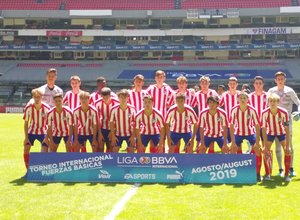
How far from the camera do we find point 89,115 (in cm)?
751

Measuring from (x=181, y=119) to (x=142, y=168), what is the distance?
1227 mm

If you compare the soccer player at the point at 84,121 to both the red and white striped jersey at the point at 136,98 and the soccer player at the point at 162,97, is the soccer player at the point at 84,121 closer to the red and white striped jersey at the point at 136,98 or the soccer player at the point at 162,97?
the red and white striped jersey at the point at 136,98

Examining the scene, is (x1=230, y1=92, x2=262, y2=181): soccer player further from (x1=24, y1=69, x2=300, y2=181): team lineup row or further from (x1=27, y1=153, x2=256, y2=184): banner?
(x1=27, y1=153, x2=256, y2=184): banner

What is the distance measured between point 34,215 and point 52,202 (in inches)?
22.7

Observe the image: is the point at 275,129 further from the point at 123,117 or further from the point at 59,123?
the point at 59,123

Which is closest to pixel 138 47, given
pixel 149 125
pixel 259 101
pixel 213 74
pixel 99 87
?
pixel 213 74

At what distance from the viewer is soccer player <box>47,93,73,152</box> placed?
24.3 ft

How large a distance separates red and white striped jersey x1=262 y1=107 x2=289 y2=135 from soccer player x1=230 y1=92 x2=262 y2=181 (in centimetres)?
18

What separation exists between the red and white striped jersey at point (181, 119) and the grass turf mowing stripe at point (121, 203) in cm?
140

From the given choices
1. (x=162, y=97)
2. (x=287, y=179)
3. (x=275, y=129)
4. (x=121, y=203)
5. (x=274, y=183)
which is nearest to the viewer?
(x=121, y=203)

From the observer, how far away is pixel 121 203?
18.4ft

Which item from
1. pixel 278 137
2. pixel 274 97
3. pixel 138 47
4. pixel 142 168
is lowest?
pixel 142 168

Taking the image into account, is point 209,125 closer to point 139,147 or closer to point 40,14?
point 139,147

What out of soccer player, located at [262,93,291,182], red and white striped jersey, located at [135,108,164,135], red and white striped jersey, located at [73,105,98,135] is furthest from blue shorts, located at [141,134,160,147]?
soccer player, located at [262,93,291,182]
